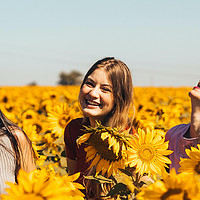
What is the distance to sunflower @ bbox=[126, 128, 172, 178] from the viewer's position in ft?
5.85

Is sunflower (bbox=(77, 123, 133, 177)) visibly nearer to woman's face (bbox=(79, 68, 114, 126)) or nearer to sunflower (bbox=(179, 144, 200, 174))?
sunflower (bbox=(179, 144, 200, 174))

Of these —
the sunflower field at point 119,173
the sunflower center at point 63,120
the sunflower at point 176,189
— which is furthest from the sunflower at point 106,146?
the sunflower center at point 63,120

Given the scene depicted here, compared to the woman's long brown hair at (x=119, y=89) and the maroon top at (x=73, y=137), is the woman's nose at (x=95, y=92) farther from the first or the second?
the maroon top at (x=73, y=137)

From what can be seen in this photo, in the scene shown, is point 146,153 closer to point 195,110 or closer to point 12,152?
point 195,110

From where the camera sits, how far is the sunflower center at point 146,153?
1.80 metres

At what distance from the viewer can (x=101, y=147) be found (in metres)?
1.88

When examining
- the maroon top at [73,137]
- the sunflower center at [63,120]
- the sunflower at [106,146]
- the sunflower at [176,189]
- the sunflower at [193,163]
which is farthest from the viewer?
the sunflower center at [63,120]

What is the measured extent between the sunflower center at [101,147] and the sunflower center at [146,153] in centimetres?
11

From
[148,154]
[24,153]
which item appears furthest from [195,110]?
[24,153]

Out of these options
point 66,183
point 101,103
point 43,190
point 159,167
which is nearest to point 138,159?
point 159,167

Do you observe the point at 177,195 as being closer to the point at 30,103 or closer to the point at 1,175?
the point at 1,175

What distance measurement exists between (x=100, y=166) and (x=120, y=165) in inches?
3.9

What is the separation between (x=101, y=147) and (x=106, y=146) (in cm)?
3

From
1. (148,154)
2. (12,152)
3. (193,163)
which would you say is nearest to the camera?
(193,163)
